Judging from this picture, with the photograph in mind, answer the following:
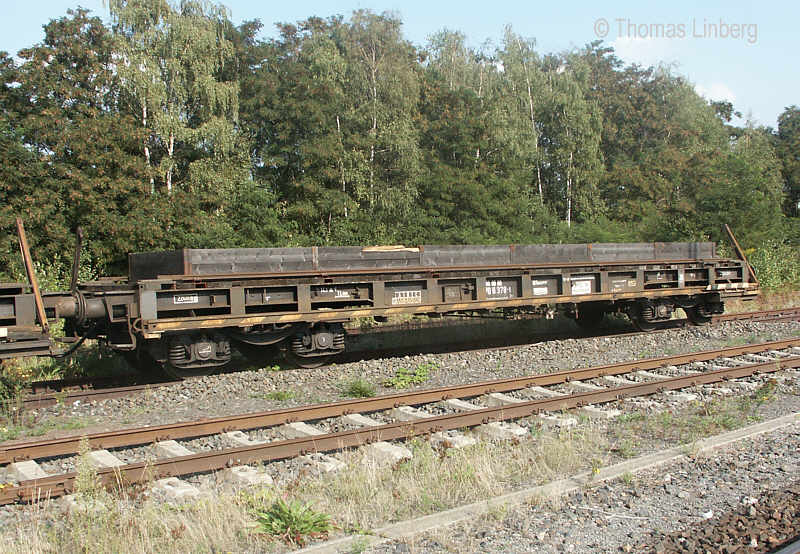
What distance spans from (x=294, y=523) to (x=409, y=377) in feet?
20.0

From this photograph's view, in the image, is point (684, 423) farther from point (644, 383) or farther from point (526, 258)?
point (526, 258)

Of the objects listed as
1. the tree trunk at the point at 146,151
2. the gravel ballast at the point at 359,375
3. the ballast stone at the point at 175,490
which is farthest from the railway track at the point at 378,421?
the tree trunk at the point at 146,151

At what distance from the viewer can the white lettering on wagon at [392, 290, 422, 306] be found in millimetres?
12359

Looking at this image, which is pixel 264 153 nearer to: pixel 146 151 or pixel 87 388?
pixel 146 151

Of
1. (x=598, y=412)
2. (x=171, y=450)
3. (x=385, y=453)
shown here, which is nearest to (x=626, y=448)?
(x=598, y=412)

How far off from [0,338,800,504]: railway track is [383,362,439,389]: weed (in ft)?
5.05

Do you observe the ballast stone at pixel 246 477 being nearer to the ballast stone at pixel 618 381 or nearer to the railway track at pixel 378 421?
the railway track at pixel 378 421

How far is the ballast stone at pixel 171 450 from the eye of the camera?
661cm

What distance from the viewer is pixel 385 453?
653cm

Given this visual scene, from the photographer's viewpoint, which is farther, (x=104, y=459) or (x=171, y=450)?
(x=171, y=450)

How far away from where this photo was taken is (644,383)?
30.3 ft

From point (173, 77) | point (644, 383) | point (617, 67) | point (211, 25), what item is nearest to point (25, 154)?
point (173, 77)

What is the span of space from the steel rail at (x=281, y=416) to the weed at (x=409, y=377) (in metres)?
→ 1.49

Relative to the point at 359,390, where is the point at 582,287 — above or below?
above
